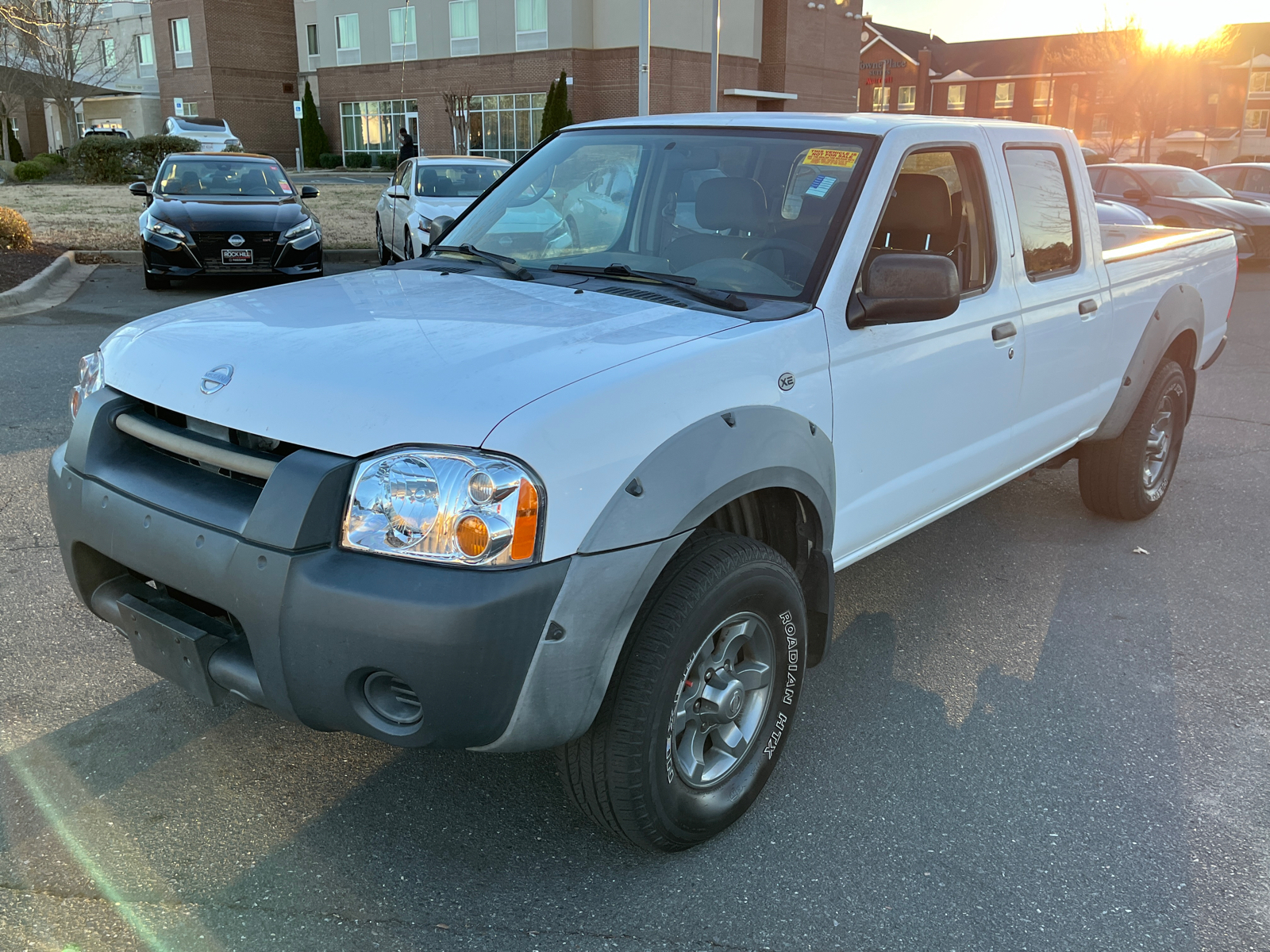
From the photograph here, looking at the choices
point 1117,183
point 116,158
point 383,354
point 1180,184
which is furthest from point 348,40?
point 383,354

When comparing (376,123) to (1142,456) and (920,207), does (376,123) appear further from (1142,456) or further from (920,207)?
(920,207)

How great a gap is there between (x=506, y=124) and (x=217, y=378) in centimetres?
4618

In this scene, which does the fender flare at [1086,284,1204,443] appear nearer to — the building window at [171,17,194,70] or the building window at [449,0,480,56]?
the building window at [449,0,480,56]

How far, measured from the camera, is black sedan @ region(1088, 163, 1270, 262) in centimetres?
1645

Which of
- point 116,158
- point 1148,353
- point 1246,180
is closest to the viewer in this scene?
point 1148,353

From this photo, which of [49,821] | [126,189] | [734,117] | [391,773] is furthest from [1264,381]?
[126,189]

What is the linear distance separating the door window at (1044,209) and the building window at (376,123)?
1888 inches

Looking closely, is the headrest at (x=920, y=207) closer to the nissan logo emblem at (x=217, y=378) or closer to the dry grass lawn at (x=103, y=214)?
the nissan logo emblem at (x=217, y=378)

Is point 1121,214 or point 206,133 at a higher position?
point 206,133

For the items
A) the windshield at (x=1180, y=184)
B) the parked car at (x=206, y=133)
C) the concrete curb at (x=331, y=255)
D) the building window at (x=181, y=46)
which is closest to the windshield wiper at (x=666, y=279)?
the concrete curb at (x=331, y=255)

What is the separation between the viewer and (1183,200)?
54.2 ft

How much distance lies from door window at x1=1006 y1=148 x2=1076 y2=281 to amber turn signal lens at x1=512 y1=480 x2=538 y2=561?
8.64ft

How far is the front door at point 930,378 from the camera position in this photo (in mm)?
3229

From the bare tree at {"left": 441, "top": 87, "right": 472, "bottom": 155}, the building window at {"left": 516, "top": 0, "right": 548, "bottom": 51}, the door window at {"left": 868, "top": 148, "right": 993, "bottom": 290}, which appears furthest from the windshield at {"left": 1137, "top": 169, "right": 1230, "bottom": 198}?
the bare tree at {"left": 441, "top": 87, "right": 472, "bottom": 155}
